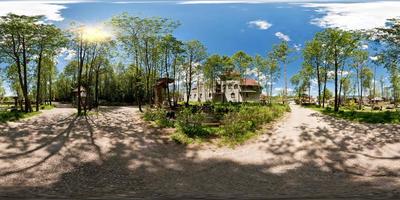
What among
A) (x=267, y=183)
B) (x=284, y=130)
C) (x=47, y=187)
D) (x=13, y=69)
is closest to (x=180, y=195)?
(x=267, y=183)

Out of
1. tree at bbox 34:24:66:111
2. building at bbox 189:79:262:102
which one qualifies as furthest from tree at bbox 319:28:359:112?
building at bbox 189:79:262:102

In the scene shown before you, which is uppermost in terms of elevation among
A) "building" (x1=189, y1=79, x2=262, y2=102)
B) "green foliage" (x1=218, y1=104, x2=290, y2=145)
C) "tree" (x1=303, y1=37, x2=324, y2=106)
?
"tree" (x1=303, y1=37, x2=324, y2=106)

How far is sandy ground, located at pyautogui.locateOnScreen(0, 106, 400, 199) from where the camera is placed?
297 inches

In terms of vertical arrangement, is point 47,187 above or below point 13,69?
below

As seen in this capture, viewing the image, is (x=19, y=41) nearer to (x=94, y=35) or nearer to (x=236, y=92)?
(x=94, y=35)

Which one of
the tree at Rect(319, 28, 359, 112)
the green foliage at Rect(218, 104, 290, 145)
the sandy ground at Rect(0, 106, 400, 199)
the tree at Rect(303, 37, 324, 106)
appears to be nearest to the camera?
the sandy ground at Rect(0, 106, 400, 199)

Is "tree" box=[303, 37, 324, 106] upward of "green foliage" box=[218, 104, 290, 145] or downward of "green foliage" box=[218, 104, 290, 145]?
upward

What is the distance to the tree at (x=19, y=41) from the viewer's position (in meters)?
25.1

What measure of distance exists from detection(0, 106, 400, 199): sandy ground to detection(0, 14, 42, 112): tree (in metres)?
13.0

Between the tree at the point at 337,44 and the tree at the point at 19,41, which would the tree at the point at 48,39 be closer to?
the tree at the point at 19,41

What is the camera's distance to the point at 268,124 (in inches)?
731

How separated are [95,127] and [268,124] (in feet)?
33.9

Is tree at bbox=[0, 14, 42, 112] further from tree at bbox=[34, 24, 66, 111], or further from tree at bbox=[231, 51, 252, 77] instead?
tree at bbox=[231, 51, 252, 77]

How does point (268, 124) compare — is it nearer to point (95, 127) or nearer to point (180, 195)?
point (95, 127)
